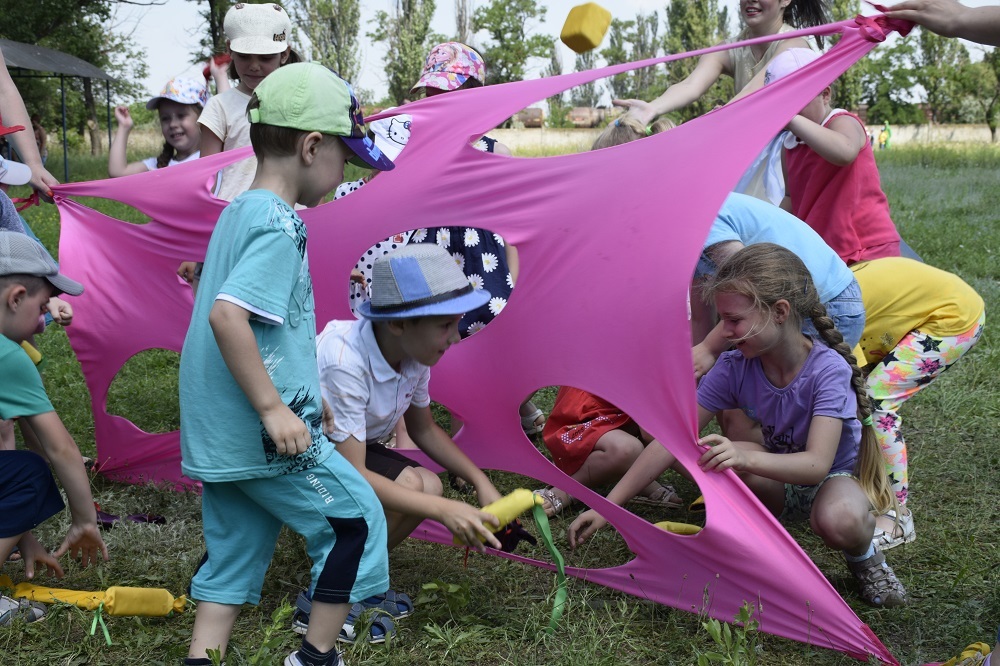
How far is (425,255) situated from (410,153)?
59 centimetres

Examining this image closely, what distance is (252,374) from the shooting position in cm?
189

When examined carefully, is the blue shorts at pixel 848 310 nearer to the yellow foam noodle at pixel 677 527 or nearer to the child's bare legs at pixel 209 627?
the yellow foam noodle at pixel 677 527

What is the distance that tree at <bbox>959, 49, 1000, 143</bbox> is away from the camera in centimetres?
3355

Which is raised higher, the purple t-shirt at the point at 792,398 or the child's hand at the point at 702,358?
the child's hand at the point at 702,358

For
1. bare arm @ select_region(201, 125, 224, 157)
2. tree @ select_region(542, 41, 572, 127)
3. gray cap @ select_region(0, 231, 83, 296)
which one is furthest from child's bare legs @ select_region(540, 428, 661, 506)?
tree @ select_region(542, 41, 572, 127)

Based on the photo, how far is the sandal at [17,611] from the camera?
2.47 meters

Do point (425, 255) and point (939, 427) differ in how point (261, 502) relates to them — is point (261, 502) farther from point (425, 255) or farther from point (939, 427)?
point (939, 427)

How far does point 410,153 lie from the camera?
9.13ft

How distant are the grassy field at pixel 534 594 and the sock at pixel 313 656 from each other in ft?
0.25

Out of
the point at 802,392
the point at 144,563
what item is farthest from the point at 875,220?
the point at 144,563

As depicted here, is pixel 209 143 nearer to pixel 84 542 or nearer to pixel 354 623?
pixel 84 542

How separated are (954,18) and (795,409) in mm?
1066

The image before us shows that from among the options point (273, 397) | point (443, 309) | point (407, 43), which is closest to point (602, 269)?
point (443, 309)

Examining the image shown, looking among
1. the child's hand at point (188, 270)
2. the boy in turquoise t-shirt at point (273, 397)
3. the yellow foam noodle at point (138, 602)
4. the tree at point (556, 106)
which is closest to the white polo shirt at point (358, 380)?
the boy in turquoise t-shirt at point (273, 397)
